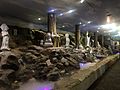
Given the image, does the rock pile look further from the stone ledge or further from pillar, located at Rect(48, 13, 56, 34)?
pillar, located at Rect(48, 13, 56, 34)

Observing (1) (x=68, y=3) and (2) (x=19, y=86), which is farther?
(1) (x=68, y=3)

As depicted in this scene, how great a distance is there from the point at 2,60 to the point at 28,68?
1235 millimetres

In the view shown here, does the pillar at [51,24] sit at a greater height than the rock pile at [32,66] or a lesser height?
greater

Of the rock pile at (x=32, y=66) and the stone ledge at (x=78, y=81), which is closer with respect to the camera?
the stone ledge at (x=78, y=81)

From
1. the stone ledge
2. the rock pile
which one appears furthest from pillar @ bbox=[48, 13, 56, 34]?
the stone ledge

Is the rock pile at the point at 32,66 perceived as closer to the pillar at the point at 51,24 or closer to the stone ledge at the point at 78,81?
the stone ledge at the point at 78,81

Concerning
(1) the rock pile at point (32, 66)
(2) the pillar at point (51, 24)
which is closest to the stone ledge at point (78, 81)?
(1) the rock pile at point (32, 66)

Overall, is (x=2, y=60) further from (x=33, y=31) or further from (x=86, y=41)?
(x=86, y=41)

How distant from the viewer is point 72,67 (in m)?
9.22

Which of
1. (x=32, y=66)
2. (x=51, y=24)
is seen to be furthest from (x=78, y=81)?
(x=51, y=24)

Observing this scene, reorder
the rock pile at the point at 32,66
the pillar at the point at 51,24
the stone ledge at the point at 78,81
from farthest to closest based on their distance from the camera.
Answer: the pillar at the point at 51,24, the rock pile at the point at 32,66, the stone ledge at the point at 78,81

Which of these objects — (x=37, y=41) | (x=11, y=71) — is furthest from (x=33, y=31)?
(x=11, y=71)

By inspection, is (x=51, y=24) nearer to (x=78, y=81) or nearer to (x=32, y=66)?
(x=32, y=66)

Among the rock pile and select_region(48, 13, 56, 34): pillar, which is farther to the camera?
select_region(48, 13, 56, 34): pillar
